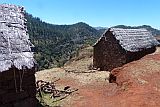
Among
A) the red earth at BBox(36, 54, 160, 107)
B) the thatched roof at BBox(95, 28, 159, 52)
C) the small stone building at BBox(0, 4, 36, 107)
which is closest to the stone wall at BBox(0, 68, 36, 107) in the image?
the small stone building at BBox(0, 4, 36, 107)

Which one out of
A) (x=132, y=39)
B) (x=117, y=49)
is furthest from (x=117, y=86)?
(x=132, y=39)

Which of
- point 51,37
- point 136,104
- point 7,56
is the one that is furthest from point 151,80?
point 51,37

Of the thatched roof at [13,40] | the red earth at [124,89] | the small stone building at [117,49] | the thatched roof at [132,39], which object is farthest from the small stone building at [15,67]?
the thatched roof at [132,39]

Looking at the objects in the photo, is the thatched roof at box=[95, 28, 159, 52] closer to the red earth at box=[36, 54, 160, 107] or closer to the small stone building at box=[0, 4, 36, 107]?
the red earth at box=[36, 54, 160, 107]

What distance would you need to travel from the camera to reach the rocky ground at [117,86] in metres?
18.0

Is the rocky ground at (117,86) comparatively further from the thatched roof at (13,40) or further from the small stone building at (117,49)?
the thatched roof at (13,40)

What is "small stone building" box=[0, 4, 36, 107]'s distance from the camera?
43.4 feet

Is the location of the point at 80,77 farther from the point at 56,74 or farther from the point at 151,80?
the point at 151,80

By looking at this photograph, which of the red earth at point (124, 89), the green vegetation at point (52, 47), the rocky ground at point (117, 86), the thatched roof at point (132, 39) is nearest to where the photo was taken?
the red earth at point (124, 89)

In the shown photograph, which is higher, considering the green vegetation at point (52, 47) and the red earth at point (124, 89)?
the green vegetation at point (52, 47)

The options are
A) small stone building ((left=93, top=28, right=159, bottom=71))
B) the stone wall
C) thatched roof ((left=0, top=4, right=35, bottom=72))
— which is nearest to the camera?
thatched roof ((left=0, top=4, right=35, bottom=72))

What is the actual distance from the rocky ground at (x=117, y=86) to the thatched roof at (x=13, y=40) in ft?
15.7

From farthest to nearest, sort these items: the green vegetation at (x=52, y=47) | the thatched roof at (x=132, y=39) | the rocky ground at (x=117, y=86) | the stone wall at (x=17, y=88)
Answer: the green vegetation at (x=52, y=47) < the thatched roof at (x=132, y=39) < the rocky ground at (x=117, y=86) < the stone wall at (x=17, y=88)

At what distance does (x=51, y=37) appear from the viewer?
81.1 metres
